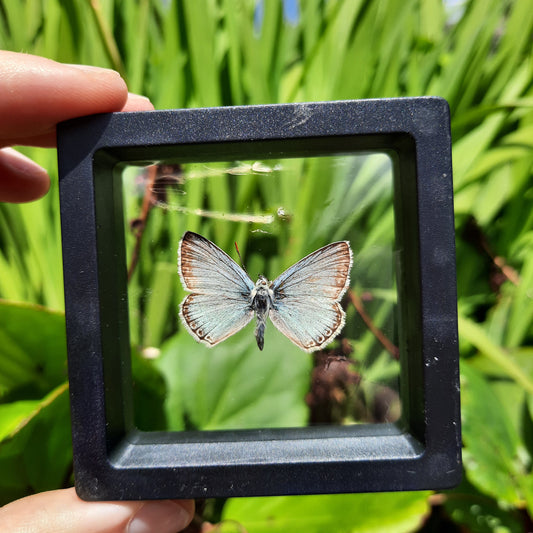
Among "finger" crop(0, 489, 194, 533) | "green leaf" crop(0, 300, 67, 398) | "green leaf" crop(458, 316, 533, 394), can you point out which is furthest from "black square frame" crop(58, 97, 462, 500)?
"green leaf" crop(458, 316, 533, 394)

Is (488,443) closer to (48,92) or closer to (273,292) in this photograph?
(273,292)

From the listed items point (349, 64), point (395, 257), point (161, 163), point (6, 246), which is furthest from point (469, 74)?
point (6, 246)

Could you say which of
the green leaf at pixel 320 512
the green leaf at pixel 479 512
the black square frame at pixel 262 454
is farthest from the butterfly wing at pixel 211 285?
the green leaf at pixel 479 512

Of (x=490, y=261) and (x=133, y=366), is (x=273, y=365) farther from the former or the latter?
(x=490, y=261)

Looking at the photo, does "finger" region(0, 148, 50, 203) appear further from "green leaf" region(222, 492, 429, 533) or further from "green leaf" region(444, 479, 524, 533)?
"green leaf" region(444, 479, 524, 533)

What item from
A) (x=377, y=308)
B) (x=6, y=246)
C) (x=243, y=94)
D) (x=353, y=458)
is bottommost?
(x=353, y=458)

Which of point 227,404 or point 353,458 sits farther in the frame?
point 227,404

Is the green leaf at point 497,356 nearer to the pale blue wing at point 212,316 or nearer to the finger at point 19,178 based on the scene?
the pale blue wing at point 212,316
